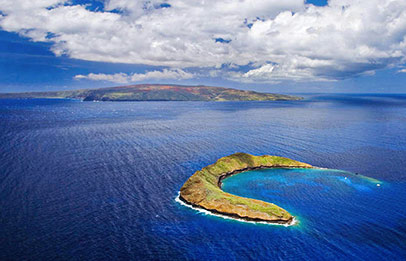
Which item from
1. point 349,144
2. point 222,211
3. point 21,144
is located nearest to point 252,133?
point 349,144

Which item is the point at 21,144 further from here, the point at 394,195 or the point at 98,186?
the point at 394,195

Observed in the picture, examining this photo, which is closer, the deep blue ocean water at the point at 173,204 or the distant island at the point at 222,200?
the deep blue ocean water at the point at 173,204

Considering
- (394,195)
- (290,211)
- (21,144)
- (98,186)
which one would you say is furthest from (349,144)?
(21,144)

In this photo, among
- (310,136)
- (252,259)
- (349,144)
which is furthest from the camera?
(310,136)

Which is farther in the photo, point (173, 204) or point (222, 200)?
point (173, 204)

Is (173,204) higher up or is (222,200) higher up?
(222,200)

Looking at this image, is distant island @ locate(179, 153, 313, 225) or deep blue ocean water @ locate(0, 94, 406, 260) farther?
distant island @ locate(179, 153, 313, 225)

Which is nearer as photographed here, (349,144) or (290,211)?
(290,211)

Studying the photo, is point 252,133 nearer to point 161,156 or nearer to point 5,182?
point 161,156

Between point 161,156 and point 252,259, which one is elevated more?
point 161,156

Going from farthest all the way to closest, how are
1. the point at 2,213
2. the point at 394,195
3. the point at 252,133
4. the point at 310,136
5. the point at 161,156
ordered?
the point at 252,133
the point at 310,136
the point at 161,156
the point at 394,195
the point at 2,213
